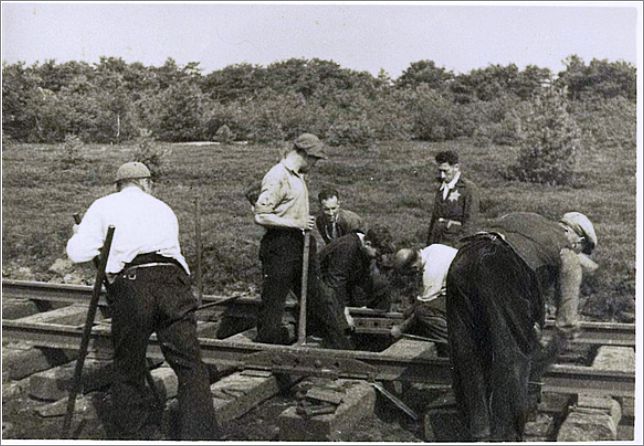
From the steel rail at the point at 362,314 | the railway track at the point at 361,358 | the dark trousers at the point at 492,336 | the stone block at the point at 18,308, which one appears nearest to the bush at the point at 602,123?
the steel rail at the point at 362,314

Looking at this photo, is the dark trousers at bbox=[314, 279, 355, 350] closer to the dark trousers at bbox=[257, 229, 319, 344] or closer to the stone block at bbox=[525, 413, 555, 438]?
the dark trousers at bbox=[257, 229, 319, 344]

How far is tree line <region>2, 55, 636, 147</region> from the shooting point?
460 inches

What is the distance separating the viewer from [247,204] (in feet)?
37.3

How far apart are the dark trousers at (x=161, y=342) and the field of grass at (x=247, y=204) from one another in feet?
12.2

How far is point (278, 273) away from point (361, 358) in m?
1.04

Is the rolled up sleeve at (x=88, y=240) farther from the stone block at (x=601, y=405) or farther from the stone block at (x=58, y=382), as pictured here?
the stone block at (x=601, y=405)

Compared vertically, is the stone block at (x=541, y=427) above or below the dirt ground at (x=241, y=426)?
above

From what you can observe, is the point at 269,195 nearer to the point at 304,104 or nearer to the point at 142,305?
the point at 142,305

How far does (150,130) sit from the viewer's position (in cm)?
1238

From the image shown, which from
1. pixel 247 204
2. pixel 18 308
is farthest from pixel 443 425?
pixel 247 204

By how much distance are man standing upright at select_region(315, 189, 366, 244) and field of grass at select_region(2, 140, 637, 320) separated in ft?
6.27

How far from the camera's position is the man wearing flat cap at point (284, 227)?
224 inches

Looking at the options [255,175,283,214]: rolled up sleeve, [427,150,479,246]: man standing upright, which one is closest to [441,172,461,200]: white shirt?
[427,150,479,246]: man standing upright

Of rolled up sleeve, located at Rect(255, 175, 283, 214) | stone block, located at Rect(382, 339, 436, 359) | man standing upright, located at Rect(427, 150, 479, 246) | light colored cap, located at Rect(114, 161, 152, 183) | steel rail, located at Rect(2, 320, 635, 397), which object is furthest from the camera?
man standing upright, located at Rect(427, 150, 479, 246)
